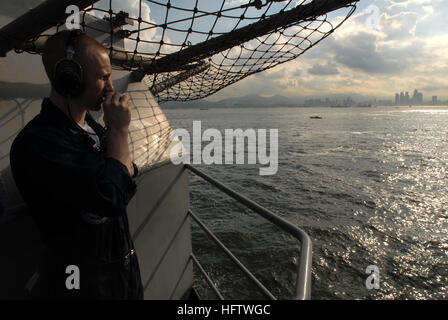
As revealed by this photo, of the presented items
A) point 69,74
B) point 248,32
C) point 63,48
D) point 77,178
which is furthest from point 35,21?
point 248,32

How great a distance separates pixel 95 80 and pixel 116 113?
0.20 m

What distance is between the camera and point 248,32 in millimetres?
2729

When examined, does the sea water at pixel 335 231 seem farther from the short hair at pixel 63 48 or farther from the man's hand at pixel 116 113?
the short hair at pixel 63 48

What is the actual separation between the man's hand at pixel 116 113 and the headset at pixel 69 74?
0.14 meters

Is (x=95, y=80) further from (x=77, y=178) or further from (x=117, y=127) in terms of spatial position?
(x=77, y=178)

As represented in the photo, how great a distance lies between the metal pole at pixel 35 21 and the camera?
127 centimetres

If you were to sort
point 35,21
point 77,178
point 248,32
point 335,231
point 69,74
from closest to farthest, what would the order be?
point 77,178
point 69,74
point 35,21
point 248,32
point 335,231

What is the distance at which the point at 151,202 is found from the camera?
2.20 m

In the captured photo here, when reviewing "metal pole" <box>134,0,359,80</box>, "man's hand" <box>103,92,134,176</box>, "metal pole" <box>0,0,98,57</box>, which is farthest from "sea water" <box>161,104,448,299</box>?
"metal pole" <box>0,0,98,57</box>

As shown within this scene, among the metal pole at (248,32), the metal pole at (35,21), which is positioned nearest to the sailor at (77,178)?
the metal pole at (35,21)

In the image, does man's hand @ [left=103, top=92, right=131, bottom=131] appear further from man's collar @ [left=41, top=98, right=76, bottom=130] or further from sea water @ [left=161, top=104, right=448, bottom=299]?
sea water @ [left=161, top=104, right=448, bottom=299]

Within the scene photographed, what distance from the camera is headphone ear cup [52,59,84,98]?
103 centimetres
